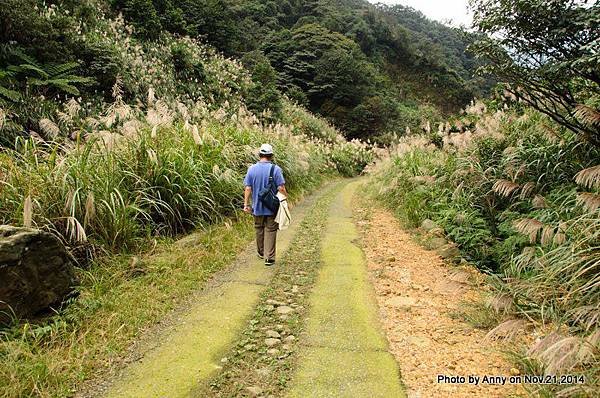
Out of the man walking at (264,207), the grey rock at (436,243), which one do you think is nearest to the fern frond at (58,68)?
the man walking at (264,207)

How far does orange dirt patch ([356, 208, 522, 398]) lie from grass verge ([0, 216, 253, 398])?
1966mm

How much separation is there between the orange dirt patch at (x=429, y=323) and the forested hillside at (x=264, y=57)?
354 cm

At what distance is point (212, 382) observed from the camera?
247 cm

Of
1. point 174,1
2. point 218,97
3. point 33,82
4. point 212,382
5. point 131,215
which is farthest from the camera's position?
point 174,1

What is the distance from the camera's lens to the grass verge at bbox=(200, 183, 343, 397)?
244 cm

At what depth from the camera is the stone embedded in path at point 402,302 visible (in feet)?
12.2

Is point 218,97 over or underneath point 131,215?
over

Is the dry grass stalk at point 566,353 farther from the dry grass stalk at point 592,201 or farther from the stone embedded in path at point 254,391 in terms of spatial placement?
the stone embedded in path at point 254,391

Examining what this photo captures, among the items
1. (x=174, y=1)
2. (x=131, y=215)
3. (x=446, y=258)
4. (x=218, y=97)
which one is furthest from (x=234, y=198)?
(x=174, y=1)

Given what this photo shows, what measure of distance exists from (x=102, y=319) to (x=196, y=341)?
81cm

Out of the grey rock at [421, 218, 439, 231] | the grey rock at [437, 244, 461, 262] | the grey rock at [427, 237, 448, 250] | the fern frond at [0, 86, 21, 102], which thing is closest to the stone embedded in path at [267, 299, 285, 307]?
the grey rock at [437, 244, 461, 262]

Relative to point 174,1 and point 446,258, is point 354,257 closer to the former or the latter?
point 446,258

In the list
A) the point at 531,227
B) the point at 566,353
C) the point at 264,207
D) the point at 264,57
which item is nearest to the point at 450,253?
the point at 531,227

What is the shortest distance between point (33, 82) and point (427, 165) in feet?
30.9
